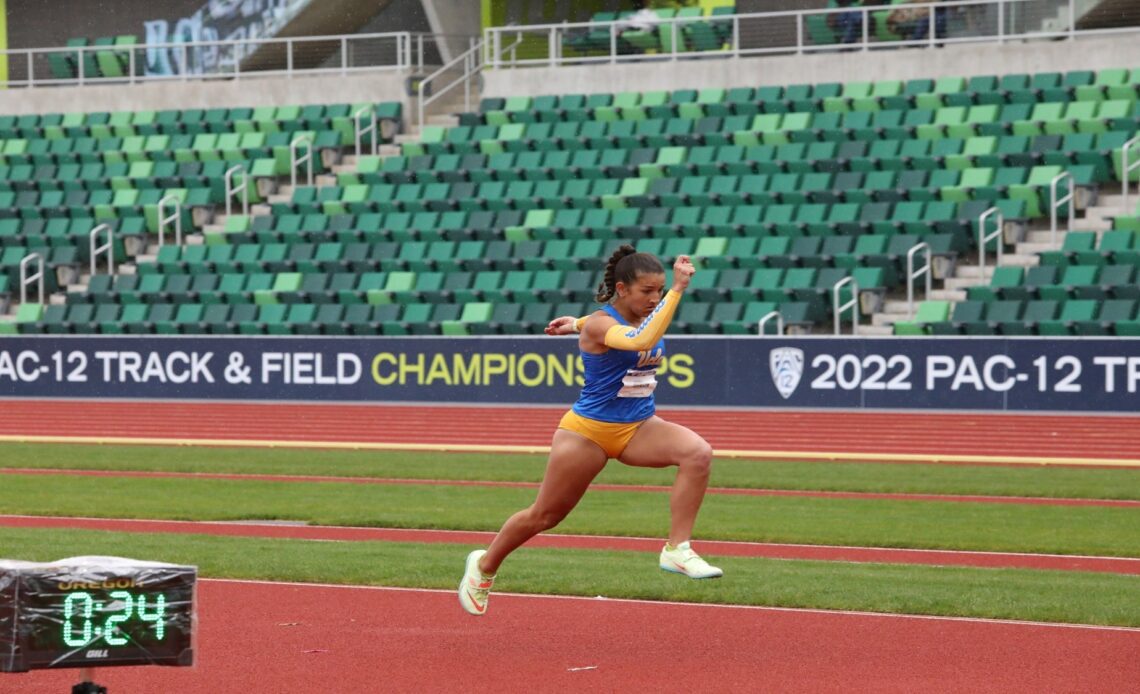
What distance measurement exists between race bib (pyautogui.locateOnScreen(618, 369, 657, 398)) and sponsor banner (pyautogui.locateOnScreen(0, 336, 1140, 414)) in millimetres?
17107

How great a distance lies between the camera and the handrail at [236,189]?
36438mm

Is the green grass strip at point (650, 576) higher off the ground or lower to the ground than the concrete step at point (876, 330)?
lower

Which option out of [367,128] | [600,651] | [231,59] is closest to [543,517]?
[600,651]

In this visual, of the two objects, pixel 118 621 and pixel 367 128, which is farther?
pixel 367 128

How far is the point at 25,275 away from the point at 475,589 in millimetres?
28872

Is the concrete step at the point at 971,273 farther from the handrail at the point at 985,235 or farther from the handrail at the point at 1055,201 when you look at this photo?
the handrail at the point at 1055,201

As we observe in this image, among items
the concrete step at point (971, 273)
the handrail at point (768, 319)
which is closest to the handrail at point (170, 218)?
the handrail at point (768, 319)

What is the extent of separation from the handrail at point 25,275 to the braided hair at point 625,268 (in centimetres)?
2806

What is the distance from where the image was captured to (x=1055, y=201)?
28.4 m

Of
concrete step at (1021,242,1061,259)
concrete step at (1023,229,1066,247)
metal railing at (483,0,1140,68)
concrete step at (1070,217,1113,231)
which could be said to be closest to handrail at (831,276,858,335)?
concrete step at (1021,242,1061,259)

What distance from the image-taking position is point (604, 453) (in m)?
8.72

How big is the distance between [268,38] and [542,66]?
8142 millimetres

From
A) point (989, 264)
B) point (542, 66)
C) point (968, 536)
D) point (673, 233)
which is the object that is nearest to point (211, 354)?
point (673, 233)

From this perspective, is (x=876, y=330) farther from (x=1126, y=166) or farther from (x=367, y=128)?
(x=367, y=128)
